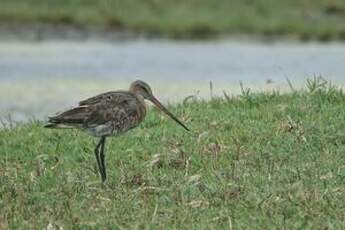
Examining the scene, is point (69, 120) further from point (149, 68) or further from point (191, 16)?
point (191, 16)

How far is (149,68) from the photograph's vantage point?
22.8 m

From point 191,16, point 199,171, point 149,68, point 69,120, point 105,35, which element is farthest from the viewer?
point 191,16

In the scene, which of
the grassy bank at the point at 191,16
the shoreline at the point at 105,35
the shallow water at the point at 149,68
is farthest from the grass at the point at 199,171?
the grassy bank at the point at 191,16

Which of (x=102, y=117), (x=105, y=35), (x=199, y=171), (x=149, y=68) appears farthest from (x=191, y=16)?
(x=102, y=117)

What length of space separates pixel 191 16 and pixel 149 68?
7.52 metres

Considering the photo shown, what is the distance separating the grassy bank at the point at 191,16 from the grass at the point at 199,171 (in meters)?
17.3

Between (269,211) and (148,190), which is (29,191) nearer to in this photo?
(148,190)

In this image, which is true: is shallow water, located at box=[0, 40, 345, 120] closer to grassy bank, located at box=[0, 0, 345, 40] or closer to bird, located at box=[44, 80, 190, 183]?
grassy bank, located at box=[0, 0, 345, 40]

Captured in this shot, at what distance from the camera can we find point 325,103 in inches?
448

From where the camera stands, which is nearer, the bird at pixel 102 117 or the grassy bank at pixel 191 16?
the bird at pixel 102 117

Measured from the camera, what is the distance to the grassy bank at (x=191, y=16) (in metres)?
29.3

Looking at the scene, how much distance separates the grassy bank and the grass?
17.3 m

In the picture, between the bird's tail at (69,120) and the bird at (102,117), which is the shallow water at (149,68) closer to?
the bird at (102,117)

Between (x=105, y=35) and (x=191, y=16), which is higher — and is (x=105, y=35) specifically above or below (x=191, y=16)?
below
